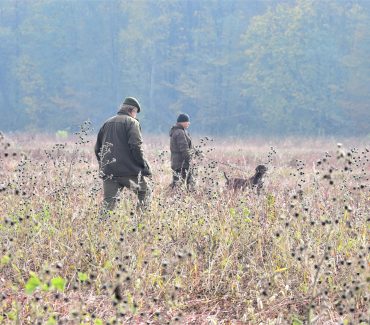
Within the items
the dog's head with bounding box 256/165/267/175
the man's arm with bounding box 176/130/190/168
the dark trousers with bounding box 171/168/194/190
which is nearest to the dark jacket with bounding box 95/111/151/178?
the dark trousers with bounding box 171/168/194/190

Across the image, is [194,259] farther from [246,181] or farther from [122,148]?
[246,181]

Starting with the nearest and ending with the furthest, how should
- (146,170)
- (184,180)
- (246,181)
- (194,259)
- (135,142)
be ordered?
(194,259)
(135,142)
(146,170)
(246,181)
(184,180)

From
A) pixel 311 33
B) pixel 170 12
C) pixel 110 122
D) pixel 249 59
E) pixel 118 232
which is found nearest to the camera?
pixel 118 232

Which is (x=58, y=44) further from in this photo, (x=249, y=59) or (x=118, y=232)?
(x=118, y=232)

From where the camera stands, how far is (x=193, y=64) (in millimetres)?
46000

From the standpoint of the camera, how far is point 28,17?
4900 centimetres

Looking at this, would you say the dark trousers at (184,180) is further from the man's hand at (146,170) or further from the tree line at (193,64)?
the tree line at (193,64)

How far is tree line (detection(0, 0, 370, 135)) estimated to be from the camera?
3728cm

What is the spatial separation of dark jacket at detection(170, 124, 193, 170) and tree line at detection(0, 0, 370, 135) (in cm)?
2718

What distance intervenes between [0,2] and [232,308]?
169 ft

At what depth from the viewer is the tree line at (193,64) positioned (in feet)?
122

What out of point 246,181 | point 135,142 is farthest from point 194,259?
point 246,181

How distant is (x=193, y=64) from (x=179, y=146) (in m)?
36.5

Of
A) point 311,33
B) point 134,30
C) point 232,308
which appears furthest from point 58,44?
point 232,308
